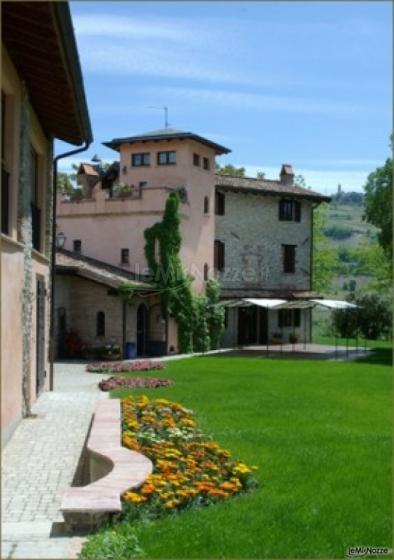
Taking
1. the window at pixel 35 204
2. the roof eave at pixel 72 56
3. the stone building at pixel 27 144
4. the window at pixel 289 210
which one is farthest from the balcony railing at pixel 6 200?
the window at pixel 289 210

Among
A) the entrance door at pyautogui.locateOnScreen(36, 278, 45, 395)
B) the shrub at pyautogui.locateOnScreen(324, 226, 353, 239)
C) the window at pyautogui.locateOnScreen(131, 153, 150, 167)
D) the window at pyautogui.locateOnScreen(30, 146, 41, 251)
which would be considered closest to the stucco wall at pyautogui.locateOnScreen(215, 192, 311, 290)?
the window at pyautogui.locateOnScreen(131, 153, 150, 167)

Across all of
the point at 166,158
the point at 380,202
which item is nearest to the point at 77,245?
the point at 166,158

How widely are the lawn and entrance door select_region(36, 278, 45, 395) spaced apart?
242 centimetres

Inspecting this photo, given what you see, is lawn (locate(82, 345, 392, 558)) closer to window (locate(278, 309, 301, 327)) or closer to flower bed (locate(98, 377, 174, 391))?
flower bed (locate(98, 377, 174, 391))

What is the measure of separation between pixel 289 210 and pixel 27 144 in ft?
95.8

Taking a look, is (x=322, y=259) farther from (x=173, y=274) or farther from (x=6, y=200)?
(x=6, y=200)

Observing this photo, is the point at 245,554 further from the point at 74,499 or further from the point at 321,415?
the point at 321,415

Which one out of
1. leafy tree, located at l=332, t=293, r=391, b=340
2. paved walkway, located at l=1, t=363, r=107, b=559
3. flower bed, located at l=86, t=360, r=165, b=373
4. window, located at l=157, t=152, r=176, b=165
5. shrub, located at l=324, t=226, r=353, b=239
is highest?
shrub, located at l=324, t=226, r=353, b=239

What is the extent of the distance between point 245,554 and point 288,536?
63cm

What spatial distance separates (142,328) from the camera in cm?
2927

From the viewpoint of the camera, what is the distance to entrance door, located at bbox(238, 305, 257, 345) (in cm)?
3591

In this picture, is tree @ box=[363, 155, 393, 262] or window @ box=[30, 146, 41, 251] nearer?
window @ box=[30, 146, 41, 251]

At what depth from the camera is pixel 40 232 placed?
47.0 feet

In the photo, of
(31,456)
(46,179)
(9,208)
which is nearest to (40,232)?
(46,179)
